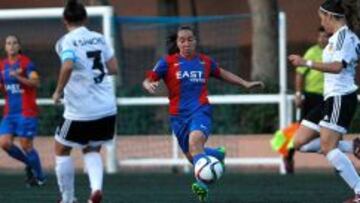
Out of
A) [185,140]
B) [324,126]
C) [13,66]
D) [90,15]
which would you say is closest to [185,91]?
[185,140]

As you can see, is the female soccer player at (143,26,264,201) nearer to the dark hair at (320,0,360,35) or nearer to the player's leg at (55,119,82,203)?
the dark hair at (320,0,360,35)

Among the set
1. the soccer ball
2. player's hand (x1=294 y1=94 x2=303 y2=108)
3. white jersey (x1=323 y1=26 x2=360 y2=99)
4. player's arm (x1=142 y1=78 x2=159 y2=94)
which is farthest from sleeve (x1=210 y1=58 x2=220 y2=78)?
player's hand (x1=294 y1=94 x2=303 y2=108)

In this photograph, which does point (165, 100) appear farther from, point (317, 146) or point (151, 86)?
point (151, 86)

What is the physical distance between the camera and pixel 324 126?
1086 centimetres

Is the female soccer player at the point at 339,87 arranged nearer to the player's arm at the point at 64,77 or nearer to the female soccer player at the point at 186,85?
the female soccer player at the point at 186,85

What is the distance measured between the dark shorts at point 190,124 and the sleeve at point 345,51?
143 cm

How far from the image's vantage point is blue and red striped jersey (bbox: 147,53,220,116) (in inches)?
447

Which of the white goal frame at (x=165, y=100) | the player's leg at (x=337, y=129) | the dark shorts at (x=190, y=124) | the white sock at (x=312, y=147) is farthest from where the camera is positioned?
the white goal frame at (x=165, y=100)

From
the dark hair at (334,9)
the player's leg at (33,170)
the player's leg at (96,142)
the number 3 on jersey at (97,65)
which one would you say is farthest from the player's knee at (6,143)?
the dark hair at (334,9)

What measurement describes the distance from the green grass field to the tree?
4.47 m

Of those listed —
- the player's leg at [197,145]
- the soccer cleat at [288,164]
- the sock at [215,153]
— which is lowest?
the soccer cleat at [288,164]

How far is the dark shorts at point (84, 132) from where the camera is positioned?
10398 mm

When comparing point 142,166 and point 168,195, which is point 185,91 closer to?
point 168,195

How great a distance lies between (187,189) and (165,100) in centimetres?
422
